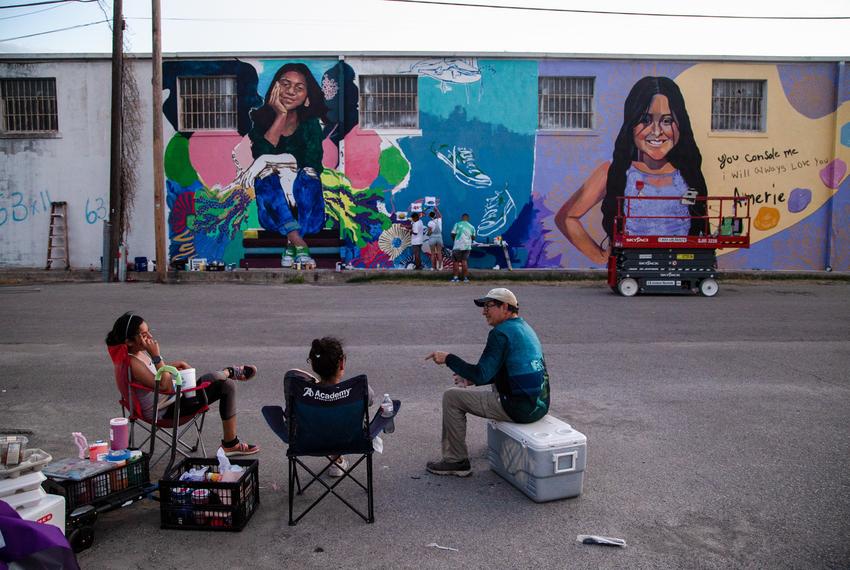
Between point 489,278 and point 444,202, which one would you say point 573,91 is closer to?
point 444,202

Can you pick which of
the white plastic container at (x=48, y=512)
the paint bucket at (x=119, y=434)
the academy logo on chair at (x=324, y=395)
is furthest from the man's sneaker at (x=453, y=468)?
the white plastic container at (x=48, y=512)

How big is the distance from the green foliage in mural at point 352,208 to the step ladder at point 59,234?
8.32 meters

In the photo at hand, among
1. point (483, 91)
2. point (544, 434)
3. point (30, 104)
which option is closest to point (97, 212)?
point (30, 104)

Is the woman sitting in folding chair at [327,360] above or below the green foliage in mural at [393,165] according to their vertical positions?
below

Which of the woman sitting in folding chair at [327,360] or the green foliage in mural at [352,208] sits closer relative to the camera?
the woman sitting in folding chair at [327,360]

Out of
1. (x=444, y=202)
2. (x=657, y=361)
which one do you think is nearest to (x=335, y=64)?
(x=444, y=202)

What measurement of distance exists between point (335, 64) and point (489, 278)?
8310 mm

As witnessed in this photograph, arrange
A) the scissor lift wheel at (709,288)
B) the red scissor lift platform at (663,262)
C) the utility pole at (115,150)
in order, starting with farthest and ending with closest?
the utility pole at (115,150)
the scissor lift wheel at (709,288)
the red scissor lift platform at (663,262)

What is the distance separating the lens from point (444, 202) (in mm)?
21672

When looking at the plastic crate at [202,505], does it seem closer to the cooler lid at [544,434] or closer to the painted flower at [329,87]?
the cooler lid at [544,434]

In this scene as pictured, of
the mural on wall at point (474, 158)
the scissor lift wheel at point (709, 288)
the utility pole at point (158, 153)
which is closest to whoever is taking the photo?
the scissor lift wheel at point (709, 288)

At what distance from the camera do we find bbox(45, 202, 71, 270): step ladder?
2150 cm

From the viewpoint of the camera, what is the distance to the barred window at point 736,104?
72.1ft

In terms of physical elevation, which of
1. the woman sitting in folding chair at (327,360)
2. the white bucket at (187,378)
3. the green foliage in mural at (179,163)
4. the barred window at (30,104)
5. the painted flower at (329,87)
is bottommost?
the white bucket at (187,378)
